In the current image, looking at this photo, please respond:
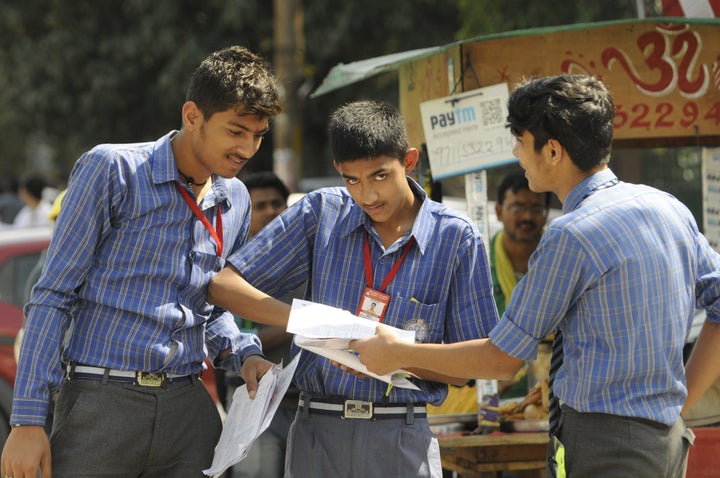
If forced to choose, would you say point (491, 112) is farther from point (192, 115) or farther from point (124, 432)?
point (124, 432)

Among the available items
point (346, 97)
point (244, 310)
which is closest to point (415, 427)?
point (244, 310)

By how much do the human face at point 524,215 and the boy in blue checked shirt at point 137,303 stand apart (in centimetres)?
280

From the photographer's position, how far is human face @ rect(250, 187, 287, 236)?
219 inches

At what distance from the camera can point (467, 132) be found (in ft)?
15.7

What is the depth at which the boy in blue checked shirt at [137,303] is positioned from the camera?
10.0ft

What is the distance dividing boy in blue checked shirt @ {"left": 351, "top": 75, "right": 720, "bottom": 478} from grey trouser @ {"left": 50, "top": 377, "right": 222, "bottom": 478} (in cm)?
95

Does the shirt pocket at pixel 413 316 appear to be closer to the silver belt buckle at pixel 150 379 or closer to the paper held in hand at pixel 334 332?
the paper held in hand at pixel 334 332

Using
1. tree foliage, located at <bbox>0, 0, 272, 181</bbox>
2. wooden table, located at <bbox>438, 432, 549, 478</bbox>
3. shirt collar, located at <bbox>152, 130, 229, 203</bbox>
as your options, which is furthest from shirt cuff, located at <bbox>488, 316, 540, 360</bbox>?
tree foliage, located at <bbox>0, 0, 272, 181</bbox>

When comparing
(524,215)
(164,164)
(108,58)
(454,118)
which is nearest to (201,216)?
(164,164)

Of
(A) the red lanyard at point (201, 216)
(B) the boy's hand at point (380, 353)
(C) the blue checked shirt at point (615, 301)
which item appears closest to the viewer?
(C) the blue checked shirt at point (615, 301)

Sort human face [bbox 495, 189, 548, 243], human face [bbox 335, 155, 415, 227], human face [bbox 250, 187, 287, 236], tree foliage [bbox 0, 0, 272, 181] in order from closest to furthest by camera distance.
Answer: human face [bbox 335, 155, 415, 227], human face [bbox 250, 187, 287, 236], human face [bbox 495, 189, 548, 243], tree foliage [bbox 0, 0, 272, 181]

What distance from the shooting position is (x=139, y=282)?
3135 mm

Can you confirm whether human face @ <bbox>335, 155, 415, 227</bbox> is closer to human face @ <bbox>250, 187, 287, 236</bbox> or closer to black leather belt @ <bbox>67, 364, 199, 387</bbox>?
black leather belt @ <bbox>67, 364, 199, 387</bbox>

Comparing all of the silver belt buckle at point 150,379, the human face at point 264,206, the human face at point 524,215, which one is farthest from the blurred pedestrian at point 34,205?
the silver belt buckle at point 150,379
